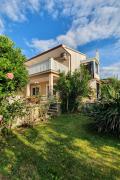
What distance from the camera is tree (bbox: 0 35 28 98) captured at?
923cm

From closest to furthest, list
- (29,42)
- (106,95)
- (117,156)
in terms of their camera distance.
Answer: (117,156) < (106,95) < (29,42)

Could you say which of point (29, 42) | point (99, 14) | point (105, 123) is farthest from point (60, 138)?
point (29, 42)

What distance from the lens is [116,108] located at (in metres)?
10.2

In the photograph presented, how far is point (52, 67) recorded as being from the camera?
20.0 metres

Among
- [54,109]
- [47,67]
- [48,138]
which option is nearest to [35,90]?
[47,67]

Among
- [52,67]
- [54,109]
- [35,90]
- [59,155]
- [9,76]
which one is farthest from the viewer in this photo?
[35,90]

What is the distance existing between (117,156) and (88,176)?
218 cm

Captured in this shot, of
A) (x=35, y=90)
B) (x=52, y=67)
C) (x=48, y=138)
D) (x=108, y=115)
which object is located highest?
(x=52, y=67)

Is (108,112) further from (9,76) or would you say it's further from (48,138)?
(9,76)

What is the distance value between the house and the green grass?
32.3ft

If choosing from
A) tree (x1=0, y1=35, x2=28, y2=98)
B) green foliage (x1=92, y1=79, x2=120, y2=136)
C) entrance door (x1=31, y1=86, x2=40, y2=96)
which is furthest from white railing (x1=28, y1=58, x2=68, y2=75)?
green foliage (x1=92, y1=79, x2=120, y2=136)

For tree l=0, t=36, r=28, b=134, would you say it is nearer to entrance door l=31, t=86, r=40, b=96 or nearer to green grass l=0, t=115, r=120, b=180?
green grass l=0, t=115, r=120, b=180

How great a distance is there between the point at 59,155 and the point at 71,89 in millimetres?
10311

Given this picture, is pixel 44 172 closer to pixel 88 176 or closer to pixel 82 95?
pixel 88 176
